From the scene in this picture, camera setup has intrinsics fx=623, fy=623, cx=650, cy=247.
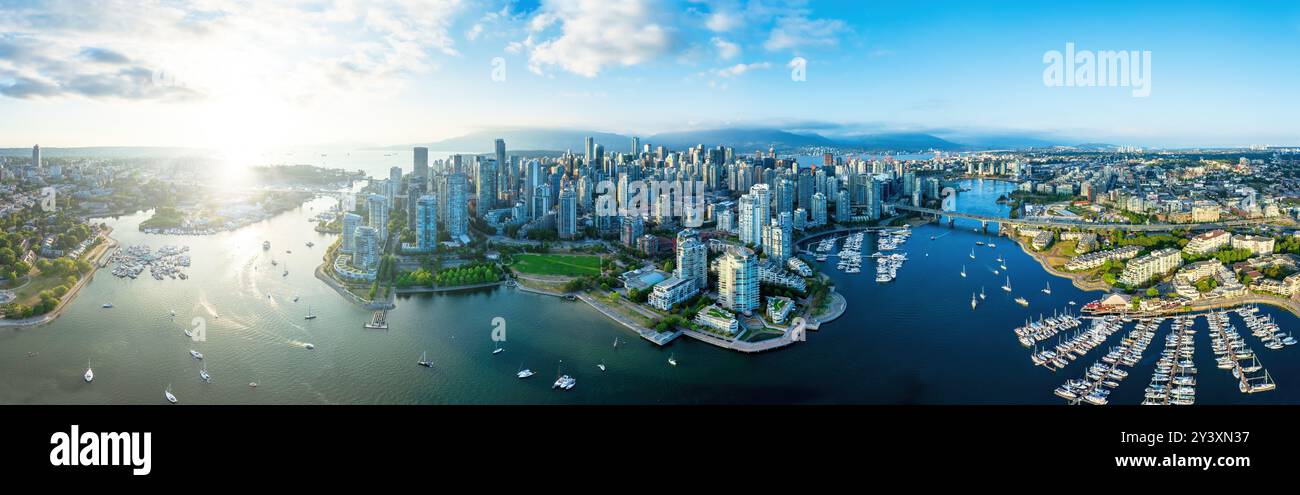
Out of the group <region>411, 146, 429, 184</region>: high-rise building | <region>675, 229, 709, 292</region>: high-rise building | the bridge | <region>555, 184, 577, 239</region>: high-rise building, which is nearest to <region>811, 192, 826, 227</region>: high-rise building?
the bridge

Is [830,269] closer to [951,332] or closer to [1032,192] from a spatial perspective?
[951,332]

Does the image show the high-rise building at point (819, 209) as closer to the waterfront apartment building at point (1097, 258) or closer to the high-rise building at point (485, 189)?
the waterfront apartment building at point (1097, 258)

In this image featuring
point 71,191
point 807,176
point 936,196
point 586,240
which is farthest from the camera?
point 936,196

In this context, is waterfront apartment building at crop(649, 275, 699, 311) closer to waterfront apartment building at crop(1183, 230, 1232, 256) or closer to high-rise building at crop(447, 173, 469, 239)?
high-rise building at crop(447, 173, 469, 239)

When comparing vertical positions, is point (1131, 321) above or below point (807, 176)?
below

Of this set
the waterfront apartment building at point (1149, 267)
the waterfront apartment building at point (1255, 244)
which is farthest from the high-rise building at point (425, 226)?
the waterfront apartment building at point (1255, 244)

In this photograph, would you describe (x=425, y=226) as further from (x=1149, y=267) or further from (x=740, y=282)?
(x=1149, y=267)

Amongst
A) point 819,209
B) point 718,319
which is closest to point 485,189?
point 819,209
